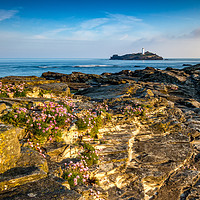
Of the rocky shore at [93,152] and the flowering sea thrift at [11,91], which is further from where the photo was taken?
the flowering sea thrift at [11,91]

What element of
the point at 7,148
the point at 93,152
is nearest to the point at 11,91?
the point at 93,152

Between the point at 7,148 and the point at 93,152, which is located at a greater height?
the point at 7,148

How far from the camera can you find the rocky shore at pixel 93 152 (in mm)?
4754

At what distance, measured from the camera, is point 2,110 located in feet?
26.1

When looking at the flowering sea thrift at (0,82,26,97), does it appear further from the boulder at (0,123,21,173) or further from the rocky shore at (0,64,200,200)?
the boulder at (0,123,21,173)

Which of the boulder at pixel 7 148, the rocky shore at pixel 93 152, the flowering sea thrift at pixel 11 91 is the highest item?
the flowering sea thrift at pixel 11 91

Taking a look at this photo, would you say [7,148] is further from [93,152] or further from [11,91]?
[11,91]

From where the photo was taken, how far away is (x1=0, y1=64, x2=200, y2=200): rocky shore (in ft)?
15.6

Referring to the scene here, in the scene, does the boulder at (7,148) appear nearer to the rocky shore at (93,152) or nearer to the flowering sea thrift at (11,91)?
the rocky shore at (93,152)

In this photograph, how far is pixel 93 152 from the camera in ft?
26.7

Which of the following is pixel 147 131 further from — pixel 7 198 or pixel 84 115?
pixel 7 198

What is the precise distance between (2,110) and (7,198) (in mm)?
5042

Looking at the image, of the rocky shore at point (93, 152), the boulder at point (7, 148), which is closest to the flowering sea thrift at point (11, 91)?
the rocky shore at point (93, 152)

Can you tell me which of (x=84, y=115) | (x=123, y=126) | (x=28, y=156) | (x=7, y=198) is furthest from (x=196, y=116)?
(x=7, y=198)
